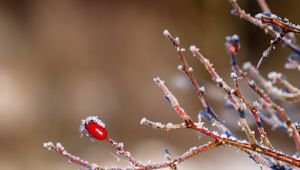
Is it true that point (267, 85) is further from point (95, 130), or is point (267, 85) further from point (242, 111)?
point (95, 130)

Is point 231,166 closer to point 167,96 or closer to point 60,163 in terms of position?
point 60,163

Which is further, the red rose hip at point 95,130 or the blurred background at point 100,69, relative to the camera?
the blurred background at point 100,69

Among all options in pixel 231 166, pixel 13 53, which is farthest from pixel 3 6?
pixel 231 166

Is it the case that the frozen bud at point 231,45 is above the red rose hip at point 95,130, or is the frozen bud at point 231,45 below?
below

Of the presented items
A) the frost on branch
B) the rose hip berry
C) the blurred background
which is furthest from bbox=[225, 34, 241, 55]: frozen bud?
the blurred background

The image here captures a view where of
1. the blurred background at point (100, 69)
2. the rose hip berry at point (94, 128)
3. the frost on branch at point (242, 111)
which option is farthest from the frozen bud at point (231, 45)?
the blurred background at point (100, 69)

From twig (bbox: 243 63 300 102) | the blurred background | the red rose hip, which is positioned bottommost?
twig (bbox: 243 63 300 102)

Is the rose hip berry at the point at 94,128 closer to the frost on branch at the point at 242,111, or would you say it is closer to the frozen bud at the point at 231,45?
the frost on branch at the point at 242,111

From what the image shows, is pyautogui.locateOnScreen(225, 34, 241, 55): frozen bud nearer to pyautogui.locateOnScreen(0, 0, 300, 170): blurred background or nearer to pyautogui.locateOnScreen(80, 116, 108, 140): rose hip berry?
pyautogui.locateOnScreen(80, 116, 108, 140): rose hip berry
